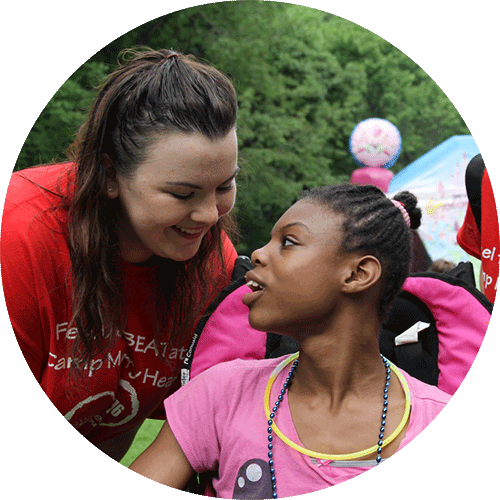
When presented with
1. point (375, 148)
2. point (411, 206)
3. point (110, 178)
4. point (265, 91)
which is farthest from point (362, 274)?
point (265, 91)

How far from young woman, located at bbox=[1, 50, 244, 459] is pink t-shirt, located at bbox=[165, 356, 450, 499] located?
0.41 metres

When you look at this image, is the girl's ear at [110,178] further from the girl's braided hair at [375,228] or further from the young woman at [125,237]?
the girl's braided hair at [375,228]

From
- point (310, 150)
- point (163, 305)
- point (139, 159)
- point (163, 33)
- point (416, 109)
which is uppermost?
point (416, 109)

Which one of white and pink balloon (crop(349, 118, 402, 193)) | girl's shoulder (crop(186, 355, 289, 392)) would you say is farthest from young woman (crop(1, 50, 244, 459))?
white and pink balloon (crop(349, 118, 402, 193))

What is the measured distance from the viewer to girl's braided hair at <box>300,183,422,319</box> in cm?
178

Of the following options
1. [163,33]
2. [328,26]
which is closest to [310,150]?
[163,33]

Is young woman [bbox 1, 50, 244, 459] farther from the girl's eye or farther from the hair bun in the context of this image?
the hair bun

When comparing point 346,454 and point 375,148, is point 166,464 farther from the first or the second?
point 375,148

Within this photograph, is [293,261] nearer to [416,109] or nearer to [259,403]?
[259,403]

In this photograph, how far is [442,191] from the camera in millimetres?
6895

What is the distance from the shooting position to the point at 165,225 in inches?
75.1

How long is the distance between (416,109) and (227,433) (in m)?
16.0

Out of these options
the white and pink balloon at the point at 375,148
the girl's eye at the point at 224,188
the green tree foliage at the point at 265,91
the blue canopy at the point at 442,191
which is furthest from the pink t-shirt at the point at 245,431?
the white and pink balloon at the point at 375,148

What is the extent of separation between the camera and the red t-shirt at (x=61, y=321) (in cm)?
197
